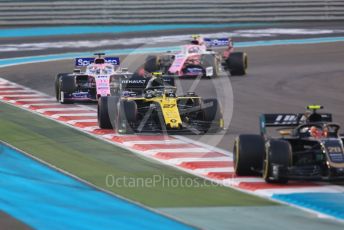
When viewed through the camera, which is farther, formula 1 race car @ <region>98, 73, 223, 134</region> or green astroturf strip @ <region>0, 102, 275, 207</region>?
formula 1 race car @ <region>98, 73, 223, 134</region>

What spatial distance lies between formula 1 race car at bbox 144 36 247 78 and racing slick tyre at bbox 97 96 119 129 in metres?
10.2

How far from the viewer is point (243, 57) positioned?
3244 cm

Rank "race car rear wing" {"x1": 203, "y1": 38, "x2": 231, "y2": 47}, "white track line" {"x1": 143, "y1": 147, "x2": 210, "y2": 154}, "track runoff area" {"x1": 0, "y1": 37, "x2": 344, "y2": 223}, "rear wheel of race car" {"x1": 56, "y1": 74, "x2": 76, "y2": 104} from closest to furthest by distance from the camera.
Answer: "track runoff area" {"x1": 0, "y1": 37, "x2": 344, "y2": 223}
"white track line" {"x1": 143, "y1": 147, "x2": 210, "y2": 154}
"rear wheel of race car" {"x1": 56, "y1": 74, "x2": 76, "y2": 104}
"race car rear wing" {"x1": 203, "y1": 38, "x2": 231, "y2": 47}

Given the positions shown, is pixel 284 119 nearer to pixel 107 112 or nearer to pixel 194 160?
pixel 194 160

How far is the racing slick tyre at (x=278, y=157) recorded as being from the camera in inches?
560

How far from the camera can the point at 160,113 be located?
66.0ft

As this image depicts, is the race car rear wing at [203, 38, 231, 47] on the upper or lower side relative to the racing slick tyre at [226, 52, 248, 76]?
upper

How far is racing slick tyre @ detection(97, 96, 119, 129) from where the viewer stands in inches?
806

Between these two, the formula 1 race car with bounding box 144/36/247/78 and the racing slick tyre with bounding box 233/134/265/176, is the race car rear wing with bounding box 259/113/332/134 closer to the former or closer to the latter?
the racing slick tyre with bounding box 233/134/265/176

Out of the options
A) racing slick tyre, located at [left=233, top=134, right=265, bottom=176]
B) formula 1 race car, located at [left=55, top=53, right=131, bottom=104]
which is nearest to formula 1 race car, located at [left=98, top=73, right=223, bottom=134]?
formula 1 race car, located at [left=55, top=53, right=131, bottom=104]

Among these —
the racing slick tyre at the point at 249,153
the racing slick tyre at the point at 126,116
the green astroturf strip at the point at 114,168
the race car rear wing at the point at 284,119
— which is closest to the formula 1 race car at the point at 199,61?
the green astroturf strip at the point at 114,168

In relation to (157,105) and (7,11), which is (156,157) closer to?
(157,105)

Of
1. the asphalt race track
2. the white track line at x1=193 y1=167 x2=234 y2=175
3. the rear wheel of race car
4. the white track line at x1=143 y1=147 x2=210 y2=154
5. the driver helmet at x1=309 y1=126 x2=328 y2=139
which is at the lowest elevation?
the asphalt race track

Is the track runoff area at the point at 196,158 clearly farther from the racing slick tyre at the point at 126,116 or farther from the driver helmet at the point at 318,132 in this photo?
the driver helmet at the point at 318,132
